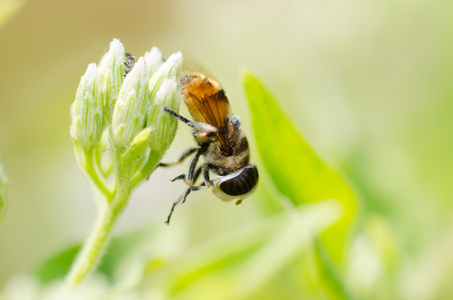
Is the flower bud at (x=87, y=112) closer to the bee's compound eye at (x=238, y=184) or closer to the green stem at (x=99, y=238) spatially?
the green stem at (x=99, y=238)

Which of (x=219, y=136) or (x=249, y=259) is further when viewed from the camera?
(x=249, y=259)

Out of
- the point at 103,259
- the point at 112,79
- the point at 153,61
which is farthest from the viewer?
the point at 103,259

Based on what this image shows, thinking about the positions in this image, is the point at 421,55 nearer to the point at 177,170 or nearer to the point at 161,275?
the point at 177,170

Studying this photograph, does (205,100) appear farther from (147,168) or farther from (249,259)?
(249,259)

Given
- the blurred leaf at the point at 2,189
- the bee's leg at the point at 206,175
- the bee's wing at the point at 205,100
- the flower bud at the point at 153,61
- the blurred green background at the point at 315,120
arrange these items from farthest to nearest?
1. the blurred green background at the point at 315,120
2. the bee's leg at the point at 206,175
3. the bee's wing at the point at 205,100
4. the flower bud at the point at 153,61
5. the blurred leaf at the point at 2,189

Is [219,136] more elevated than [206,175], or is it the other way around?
[219,136]

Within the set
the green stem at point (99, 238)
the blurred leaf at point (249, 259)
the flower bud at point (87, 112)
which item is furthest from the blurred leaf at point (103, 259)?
the flower bud at point (87, 112)

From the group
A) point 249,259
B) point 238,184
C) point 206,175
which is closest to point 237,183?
point 238,184
